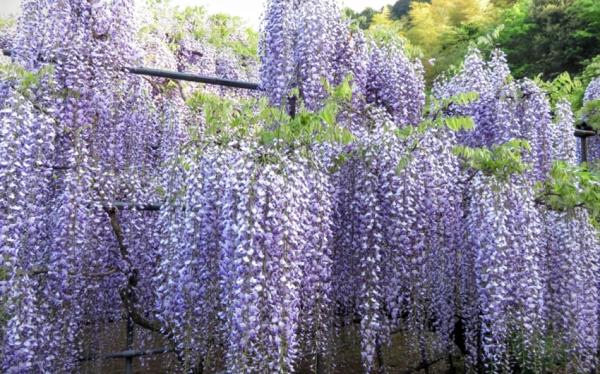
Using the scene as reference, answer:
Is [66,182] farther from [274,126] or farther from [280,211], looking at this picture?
[280,211]

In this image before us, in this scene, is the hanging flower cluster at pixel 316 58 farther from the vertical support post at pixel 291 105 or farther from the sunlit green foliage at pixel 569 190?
the sunlit green foliage at pixel 569 190

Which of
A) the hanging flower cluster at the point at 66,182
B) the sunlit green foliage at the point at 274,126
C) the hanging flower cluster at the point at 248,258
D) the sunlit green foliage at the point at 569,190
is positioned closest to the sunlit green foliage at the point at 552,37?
the sunlit green foliage at the point at 569,190

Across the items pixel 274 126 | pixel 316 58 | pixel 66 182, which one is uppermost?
pixel 316 58

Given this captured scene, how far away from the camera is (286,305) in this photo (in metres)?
3.43

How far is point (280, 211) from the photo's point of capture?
138 inches

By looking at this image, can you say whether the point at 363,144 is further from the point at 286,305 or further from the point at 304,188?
the point at 286,305

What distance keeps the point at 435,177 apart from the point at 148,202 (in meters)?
2.36

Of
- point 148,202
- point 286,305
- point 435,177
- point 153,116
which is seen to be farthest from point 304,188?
point 153,116

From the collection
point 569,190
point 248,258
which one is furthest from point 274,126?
point 569,190

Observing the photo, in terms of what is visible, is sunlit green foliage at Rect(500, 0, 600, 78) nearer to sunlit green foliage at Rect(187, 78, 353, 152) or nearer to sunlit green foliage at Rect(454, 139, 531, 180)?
sunlit green foliage at Rect(454, 139, 531, 180)

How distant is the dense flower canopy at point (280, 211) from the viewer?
3715 mm

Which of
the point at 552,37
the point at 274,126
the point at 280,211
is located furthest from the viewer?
the point at 552,37

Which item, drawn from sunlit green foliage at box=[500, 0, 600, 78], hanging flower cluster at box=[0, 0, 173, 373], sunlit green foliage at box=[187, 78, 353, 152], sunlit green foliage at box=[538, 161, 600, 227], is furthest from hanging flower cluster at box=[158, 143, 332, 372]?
sunlit green foliage at box=[500, 0, 600, 78]

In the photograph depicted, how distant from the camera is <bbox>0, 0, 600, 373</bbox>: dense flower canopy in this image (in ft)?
12.2
